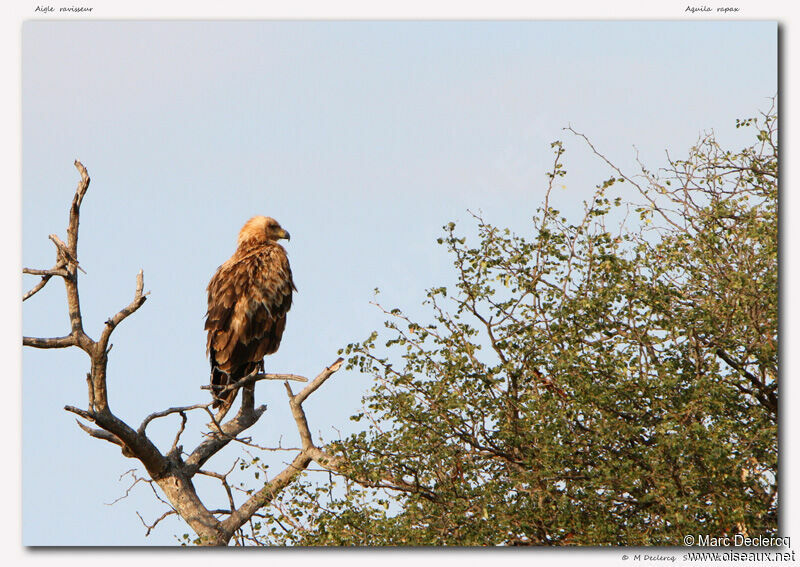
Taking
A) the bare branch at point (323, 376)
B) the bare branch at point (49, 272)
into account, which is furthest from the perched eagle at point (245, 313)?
the bare branch at point (49, 272)

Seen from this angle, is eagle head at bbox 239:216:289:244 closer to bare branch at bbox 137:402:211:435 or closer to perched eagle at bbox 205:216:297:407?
perched eagle at bbox 205:216:297:407

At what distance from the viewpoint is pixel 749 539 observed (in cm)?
641

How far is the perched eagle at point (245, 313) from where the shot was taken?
27.6ft

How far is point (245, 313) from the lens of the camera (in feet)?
28.2

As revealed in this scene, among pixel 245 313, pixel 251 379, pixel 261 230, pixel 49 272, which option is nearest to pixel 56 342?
pixel 49 272

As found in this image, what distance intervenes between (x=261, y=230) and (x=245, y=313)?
133 cm

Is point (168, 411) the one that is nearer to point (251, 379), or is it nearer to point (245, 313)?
point (251, 379)

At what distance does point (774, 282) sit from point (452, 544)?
283 centimetres

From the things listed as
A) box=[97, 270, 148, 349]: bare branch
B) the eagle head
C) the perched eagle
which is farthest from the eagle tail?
the eagle head

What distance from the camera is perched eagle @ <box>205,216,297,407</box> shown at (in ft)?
27.6

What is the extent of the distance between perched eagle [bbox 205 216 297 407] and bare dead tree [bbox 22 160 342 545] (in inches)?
11.6

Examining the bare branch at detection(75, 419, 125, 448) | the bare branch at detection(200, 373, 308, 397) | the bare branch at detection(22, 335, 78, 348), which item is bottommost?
the bare branch at detection(75, 419, 125, 448)
